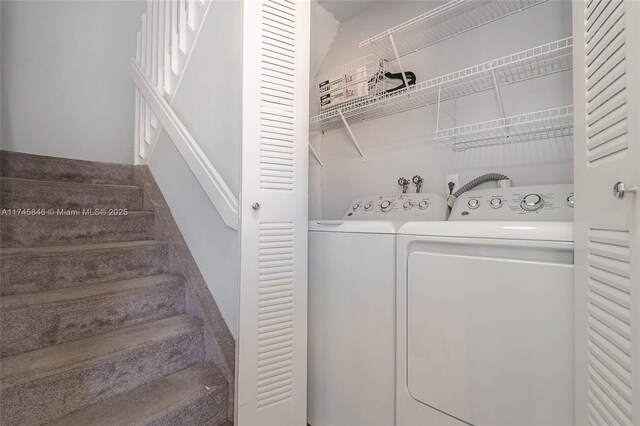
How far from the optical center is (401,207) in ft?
5.68

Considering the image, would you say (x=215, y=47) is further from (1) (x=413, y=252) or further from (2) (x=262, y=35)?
(1) (x=413, y=252)

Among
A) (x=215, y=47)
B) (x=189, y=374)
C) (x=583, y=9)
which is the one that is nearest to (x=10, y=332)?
(x=189, y=374)

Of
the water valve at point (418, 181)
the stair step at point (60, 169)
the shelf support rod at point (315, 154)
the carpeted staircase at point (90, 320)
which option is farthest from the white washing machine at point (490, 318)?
the stair step at point (60, 169)

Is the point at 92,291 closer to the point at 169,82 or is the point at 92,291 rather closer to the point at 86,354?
the point at 86,354

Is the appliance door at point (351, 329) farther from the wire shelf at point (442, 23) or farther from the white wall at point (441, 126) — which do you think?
the wire shelf at point (442, 23)

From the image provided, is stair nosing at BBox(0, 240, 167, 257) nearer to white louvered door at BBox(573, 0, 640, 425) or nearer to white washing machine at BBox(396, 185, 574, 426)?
white washing machine at BBox(396, 185, 574, 426)

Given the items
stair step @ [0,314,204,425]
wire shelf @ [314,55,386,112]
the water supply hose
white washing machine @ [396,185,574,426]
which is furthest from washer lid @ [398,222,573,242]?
stair step @ [0,314,204,425]

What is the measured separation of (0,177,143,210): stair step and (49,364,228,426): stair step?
4.16 feet

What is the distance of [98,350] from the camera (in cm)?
126

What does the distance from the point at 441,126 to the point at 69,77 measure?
10.3ft

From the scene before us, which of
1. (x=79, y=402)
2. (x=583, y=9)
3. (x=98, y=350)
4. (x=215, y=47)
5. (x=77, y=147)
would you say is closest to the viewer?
(x=583, y=9)

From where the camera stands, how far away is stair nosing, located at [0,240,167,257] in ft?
4.78

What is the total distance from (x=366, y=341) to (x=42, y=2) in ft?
11.8

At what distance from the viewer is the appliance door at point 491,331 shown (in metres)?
0.90
